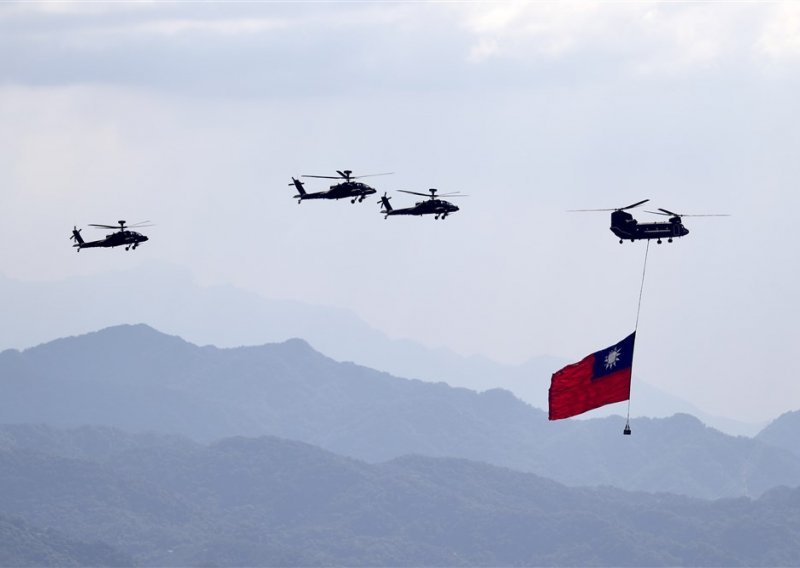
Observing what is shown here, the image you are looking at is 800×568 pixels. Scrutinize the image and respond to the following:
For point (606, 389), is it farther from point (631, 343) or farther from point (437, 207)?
point (437, 207)

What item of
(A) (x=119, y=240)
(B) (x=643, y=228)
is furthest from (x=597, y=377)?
(A) (x=119, y=240)

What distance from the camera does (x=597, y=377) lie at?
484 ft

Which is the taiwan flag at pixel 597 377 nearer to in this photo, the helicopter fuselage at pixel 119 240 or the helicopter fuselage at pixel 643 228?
the helicopter fuselage at pixel 643 228

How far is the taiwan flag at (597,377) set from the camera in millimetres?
146250

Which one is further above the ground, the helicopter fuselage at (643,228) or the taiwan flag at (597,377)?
the helicopter fuselage at (643,228)

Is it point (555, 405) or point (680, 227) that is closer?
point (555, 405)

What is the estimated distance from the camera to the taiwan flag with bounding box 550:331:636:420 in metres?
146

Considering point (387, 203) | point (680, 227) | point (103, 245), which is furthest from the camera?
point (387, 203)

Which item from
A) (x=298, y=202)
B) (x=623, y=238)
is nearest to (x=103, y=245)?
(x=298, y=202)

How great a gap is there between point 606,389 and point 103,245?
65900mm

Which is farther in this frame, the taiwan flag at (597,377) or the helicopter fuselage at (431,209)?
the helicopter fuselage at (431,209)

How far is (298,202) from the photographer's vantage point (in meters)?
193

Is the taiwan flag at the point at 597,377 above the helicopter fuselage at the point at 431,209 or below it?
below

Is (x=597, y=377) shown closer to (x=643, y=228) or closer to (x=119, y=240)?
(x=643, y=228)
